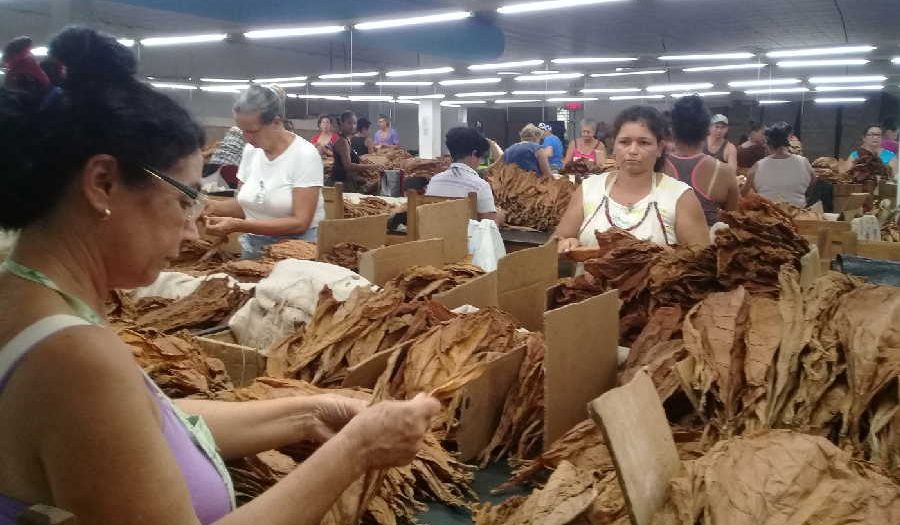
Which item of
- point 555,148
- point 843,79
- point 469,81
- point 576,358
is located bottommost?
point 576,358

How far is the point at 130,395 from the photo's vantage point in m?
0.97

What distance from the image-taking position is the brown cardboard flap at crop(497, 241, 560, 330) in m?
2.64

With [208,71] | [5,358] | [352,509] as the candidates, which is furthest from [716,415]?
[208,71]

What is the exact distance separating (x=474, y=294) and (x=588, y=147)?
640 centimetres

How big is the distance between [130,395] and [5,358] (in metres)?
0.17

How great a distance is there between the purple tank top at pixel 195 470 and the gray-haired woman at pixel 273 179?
7.77 ft

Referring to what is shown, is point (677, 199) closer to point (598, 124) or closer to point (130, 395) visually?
point (130, 395)

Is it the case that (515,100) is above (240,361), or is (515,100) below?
above

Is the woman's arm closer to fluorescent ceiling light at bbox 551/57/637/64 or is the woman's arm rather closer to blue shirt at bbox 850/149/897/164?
blue shirt at bbox 850/149/897/164

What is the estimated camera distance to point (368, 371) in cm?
197

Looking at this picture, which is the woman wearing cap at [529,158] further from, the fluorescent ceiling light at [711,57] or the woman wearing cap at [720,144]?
the fluorescent ceiling light at [711,57]

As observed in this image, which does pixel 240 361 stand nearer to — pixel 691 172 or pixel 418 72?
pixel 691 172

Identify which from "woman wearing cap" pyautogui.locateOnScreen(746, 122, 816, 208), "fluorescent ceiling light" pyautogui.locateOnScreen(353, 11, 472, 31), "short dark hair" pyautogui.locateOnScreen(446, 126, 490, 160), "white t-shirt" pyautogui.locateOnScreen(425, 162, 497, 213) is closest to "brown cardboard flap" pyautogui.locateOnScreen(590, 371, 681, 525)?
"white t-shirt" pyautogui.locateOnScreen(425, 162, 497, 213)

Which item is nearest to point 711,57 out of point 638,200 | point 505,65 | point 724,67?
point 724,67
